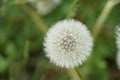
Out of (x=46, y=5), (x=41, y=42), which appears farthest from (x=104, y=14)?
(x=41, y=42)

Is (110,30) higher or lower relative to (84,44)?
higher

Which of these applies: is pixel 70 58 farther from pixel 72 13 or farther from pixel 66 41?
pixel 72 13

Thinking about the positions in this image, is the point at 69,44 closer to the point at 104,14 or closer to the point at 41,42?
the point at 104,14

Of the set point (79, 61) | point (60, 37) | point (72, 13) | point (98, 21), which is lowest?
point (79, 61)

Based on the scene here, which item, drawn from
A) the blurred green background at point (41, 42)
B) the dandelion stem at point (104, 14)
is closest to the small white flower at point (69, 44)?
the dandelion stem at point (104, 14)

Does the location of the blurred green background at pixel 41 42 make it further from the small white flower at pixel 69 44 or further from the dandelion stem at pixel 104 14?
the small white flower at pixel 69 44

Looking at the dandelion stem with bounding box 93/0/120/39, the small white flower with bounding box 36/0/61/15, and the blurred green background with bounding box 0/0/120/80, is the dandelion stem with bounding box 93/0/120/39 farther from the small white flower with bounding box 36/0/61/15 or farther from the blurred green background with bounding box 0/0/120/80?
the small white flower with bounding box 36/0/61/15

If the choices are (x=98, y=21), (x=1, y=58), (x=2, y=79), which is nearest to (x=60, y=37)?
(x=98, y=21)

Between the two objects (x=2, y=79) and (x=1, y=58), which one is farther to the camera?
(x=1, y=58)
